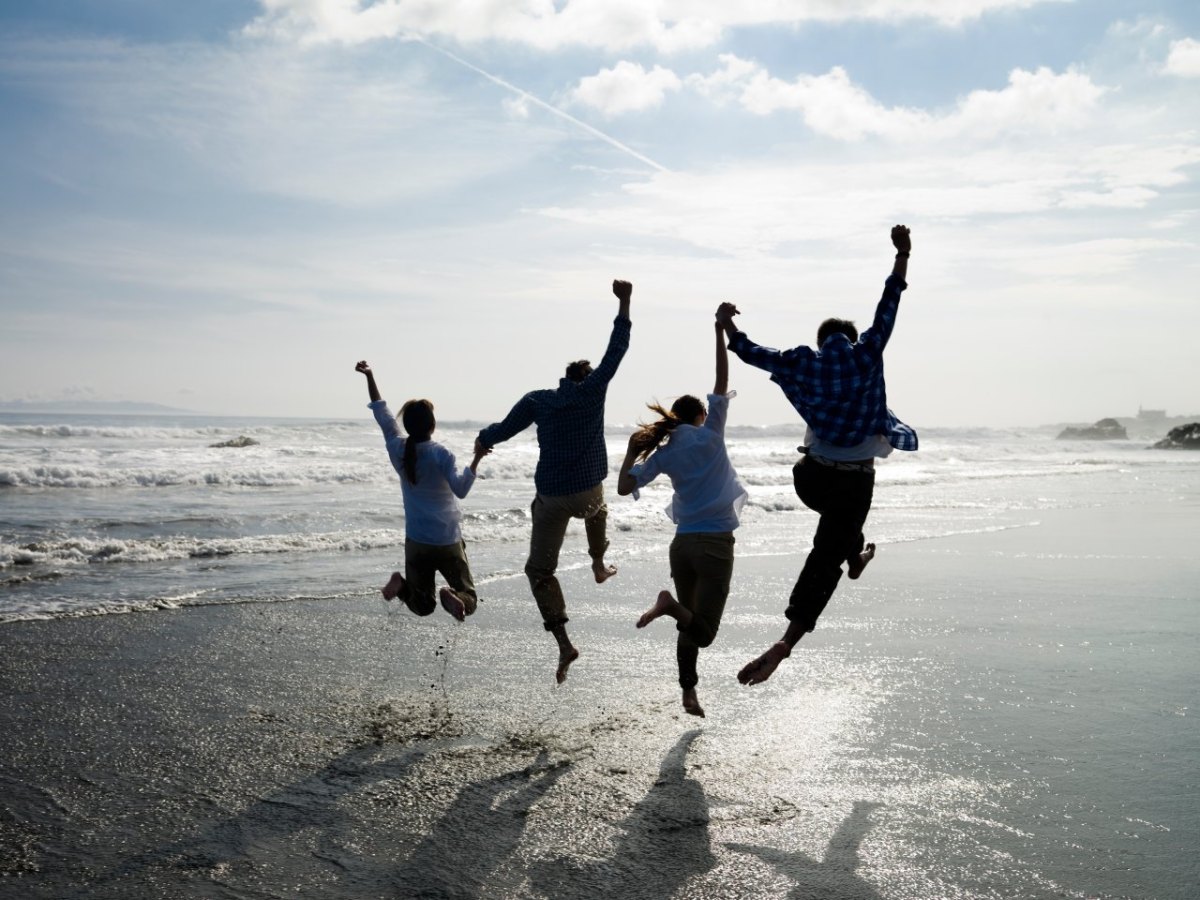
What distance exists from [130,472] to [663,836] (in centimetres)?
2306

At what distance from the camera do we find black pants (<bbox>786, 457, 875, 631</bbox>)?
590cm

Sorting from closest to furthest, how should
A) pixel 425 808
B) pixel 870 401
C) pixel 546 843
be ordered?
1. pixel 546 843
2. pixel 425 808
3. pixel 870 401

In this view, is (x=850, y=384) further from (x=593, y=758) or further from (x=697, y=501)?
(x=593, y=758)

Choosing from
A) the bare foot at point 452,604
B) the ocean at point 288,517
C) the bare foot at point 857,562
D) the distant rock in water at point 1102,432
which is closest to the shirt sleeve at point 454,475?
the bare foot at point 452,604

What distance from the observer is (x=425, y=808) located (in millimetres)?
4844

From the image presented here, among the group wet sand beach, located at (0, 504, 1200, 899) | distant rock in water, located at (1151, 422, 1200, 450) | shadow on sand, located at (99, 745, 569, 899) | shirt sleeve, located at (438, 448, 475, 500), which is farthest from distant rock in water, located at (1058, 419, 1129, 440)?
shadow on sand, located at (99, 745, 569, 899)

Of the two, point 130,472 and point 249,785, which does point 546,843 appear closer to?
point 249,785

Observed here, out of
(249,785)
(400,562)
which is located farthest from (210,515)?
(249,785)

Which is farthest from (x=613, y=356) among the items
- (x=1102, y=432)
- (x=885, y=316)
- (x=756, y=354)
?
(x=1102, y=432)

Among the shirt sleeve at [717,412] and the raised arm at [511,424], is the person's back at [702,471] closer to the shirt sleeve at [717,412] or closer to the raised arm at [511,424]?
the shirt sleeve at [717,412]

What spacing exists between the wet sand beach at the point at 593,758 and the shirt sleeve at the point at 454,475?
1.41m

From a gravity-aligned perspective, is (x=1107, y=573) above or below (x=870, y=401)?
below

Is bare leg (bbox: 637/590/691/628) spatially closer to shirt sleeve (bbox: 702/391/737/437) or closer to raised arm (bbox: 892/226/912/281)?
shirt sleeve (bbox: 702/391/737/437)

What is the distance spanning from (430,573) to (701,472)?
2480 millimetres
